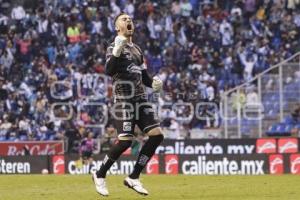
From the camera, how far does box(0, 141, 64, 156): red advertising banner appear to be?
29.8 meters

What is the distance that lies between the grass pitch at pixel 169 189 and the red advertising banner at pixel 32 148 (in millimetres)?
11925

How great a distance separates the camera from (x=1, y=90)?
33062mm

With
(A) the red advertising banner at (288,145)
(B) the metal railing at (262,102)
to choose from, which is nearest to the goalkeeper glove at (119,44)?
(A) the red advertising banner at (288,145)

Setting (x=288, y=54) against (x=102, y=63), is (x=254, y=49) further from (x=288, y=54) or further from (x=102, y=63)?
(x=102, y=63)

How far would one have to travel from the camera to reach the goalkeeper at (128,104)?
13.0 metres

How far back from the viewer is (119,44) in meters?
12.7

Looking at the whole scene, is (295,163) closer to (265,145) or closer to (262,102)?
(265,145)

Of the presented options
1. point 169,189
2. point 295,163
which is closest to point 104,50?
point 295,163

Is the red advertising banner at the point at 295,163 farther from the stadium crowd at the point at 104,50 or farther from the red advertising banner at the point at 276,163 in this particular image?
the stadium crowd at the point at 104,50

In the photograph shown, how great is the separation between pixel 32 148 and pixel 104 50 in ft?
21.1

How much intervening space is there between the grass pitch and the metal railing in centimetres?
1149

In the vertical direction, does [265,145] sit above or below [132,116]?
below

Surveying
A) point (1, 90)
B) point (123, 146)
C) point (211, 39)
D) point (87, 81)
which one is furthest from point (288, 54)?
point (123, 146)

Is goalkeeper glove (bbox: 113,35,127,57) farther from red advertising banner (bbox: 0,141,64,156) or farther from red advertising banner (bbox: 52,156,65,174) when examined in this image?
red advertising banner (bbox: 0,141,64,156)
